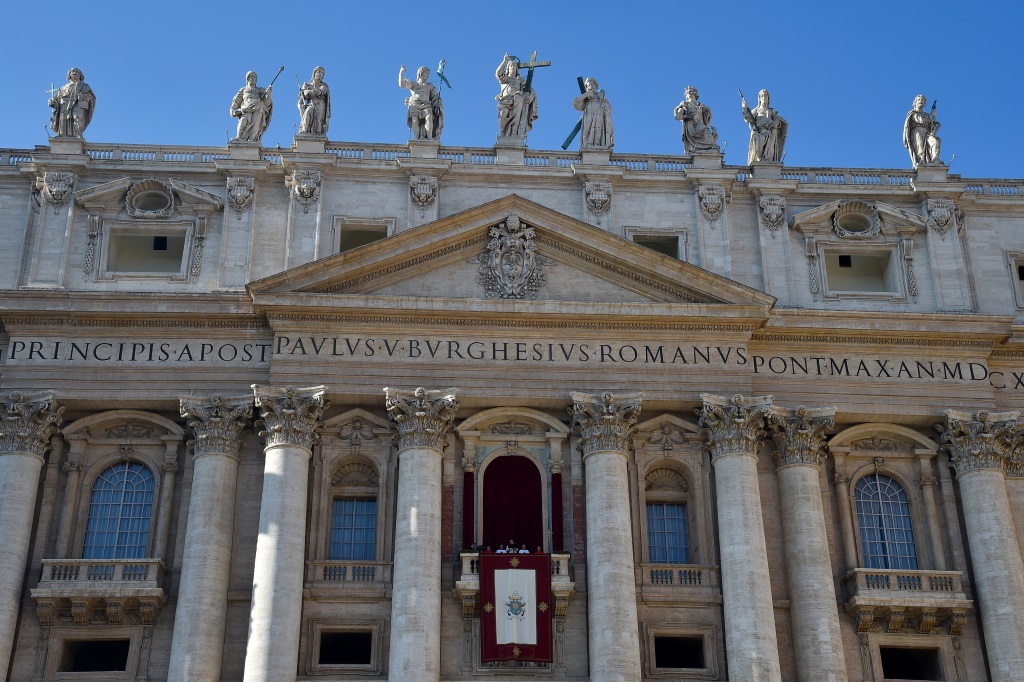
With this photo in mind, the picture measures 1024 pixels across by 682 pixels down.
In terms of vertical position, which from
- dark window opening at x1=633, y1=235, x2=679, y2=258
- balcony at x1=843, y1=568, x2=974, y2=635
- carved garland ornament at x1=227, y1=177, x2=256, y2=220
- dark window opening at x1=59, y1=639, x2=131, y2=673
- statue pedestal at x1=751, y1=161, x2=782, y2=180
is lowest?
dark window opening at x1=59, y1=639, x2=131, y2=673

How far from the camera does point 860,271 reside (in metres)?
41.9

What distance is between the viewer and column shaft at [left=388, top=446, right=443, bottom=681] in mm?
33531

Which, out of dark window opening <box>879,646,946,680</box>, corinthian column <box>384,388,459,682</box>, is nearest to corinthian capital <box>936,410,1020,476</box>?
dark window opening <box>879,646,946,680</box>

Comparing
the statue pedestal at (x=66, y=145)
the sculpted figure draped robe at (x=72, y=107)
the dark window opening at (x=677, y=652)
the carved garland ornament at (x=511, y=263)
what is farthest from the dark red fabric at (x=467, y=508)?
the sculpted figure draped robe at (x=72, y=107)

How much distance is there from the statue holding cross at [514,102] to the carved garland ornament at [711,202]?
18.3 feet

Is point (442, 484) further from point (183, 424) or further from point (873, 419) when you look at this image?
point (873, 419)

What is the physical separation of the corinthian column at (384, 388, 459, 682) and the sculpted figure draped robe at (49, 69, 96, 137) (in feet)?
41.9

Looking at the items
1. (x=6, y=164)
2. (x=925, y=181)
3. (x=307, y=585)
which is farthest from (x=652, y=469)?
(x=6, y=164)

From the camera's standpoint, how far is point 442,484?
120 feet

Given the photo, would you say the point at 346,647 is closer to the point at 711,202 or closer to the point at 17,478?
the point at 17,478

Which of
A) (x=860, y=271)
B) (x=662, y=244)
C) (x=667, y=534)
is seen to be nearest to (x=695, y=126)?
(x=662, y=244)

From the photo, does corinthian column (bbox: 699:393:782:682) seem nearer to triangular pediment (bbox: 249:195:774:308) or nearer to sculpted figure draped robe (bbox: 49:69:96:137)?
triangular pediment (bbox: 249:195:774:308)

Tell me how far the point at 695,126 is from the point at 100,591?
21.2 m

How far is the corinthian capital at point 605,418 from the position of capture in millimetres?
36469
